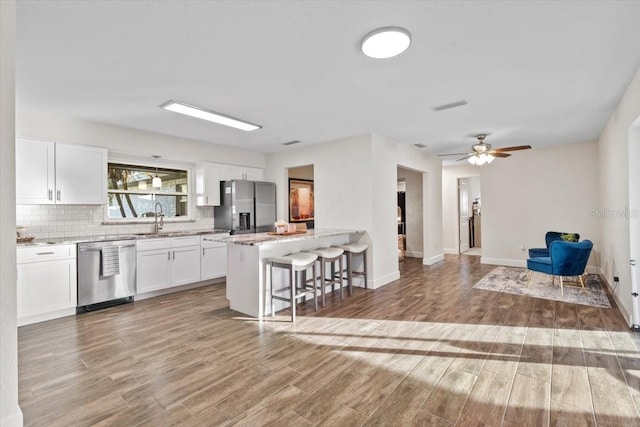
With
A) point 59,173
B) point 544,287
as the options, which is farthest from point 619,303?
point 59,173

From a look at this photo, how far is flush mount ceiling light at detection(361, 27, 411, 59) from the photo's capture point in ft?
7.32

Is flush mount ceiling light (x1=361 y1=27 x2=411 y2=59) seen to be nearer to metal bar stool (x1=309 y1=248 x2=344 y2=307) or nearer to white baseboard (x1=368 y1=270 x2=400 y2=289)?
metal bar stool (x1=309 y1=248 x2=344 y2=307)

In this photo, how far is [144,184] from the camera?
17.4 feet

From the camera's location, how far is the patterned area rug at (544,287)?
4316mm

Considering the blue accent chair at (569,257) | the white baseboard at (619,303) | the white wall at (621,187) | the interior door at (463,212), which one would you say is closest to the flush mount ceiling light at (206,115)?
the white wall at (621,187)

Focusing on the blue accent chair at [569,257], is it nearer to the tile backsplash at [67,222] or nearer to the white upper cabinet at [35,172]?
the tile backsplash at [67,222]

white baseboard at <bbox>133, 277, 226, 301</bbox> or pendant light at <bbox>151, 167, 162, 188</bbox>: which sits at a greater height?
pendant light at <bbox>151, 167, 162, 188</bbox>

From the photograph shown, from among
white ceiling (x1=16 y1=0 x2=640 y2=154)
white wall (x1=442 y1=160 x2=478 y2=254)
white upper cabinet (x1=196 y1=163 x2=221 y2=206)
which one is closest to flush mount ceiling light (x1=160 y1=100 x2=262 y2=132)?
white ceiling (x1=16 y1=0 x2=640 y2=154)

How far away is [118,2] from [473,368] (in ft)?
11.9

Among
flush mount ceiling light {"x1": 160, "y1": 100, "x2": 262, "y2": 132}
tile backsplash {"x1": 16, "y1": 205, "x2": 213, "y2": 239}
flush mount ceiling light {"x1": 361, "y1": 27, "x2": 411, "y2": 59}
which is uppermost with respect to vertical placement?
flush mount ceiling light {"x1": 160, "y1": 100, "x2": 262, "y2": 132}

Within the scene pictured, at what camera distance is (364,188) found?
203 inches

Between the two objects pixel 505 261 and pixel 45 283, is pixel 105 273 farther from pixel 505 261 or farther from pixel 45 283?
pixel 505 261

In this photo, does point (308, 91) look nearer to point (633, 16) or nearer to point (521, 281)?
point (633, 16)

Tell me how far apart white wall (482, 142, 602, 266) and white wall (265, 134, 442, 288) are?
2427 millimetres
